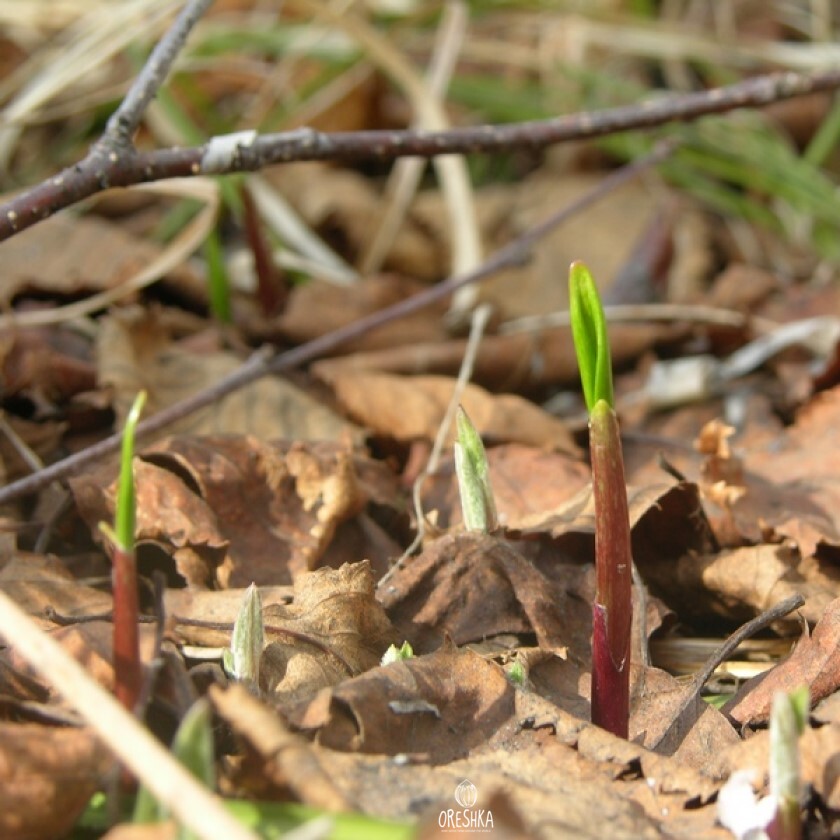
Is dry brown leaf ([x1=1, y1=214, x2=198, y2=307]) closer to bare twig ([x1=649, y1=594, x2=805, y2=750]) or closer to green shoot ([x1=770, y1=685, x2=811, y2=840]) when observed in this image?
bare twig ([x1=649, y1=594, x2=805, y2=750])

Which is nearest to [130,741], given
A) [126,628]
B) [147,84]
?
[126,628]

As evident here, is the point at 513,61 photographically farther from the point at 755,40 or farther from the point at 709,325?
the point at 709,325

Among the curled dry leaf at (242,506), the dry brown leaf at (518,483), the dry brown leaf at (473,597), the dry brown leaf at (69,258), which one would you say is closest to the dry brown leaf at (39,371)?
the dry brown leaf at (69,258)

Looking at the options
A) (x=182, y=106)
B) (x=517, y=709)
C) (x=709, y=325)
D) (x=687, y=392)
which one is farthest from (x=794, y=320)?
(x=182, y=106)

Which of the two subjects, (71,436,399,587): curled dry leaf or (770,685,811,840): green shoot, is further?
(71,436,399,587): curled dry leaf

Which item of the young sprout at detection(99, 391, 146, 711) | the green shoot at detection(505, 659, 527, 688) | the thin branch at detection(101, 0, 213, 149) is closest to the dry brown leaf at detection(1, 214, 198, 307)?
the thin branch at detection(101, 0, 213, 149)

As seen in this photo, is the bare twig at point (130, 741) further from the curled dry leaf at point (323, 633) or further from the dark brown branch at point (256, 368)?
the dark brown branch at point (256, 368)
